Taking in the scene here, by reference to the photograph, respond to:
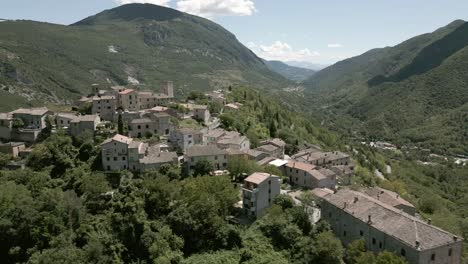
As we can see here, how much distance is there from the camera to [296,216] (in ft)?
176

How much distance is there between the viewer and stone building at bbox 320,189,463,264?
4259cm

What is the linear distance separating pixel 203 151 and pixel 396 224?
31.0 m

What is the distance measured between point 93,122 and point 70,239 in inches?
1044

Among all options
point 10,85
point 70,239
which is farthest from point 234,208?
point 10,85

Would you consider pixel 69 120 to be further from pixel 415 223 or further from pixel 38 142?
pixel 415 223

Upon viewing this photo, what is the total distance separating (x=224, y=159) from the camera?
67.6m

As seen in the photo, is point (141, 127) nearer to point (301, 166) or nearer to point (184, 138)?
point (184, 138)

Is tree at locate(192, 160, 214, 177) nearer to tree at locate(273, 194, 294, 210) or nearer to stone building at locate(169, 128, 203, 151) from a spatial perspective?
stone building at locate(169, 128, 203, 151)

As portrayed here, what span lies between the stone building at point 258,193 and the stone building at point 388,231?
7116 mm

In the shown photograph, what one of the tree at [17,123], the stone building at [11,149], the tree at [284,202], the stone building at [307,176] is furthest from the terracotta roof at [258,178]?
the tree at [17,123]

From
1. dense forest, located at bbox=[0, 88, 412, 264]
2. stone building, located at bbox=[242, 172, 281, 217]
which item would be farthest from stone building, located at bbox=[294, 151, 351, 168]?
dense forest, located at bbox=[0, 88, 412, 264]

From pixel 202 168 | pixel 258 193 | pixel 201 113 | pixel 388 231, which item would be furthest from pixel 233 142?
pixel 388 231

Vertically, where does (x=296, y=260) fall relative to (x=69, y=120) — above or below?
below

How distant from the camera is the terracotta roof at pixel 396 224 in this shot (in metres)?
43.0
